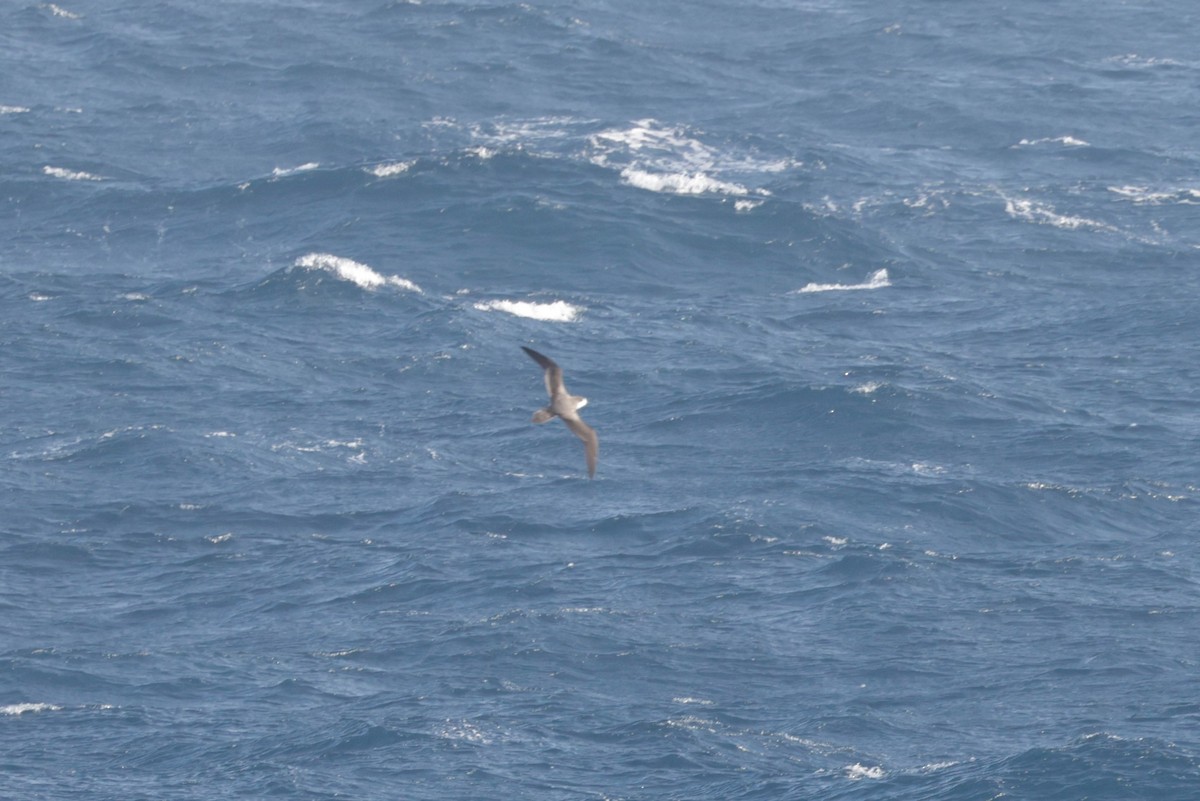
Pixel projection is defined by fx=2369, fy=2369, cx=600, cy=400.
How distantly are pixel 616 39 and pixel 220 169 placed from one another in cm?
3738

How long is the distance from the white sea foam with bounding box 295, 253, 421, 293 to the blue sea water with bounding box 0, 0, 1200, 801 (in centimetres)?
27

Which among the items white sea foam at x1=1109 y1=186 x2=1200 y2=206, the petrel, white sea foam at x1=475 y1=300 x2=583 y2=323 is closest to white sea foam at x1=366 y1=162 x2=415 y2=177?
white sea foam at x1=475 y1=300 x2=583 y2=323

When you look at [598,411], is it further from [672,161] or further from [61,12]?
[61,12]

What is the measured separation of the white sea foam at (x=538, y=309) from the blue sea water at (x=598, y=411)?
2.25 ft

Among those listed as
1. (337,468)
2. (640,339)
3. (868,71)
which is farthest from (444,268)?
(868,71)

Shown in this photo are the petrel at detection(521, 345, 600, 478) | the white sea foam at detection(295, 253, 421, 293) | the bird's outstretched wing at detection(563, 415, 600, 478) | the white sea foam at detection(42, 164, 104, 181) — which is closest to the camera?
the petrel at detection(521, 345, 600, 478)

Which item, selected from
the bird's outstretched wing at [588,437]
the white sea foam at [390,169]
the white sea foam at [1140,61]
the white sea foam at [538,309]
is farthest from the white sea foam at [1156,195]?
the bird's outstretched wing at [588,437]

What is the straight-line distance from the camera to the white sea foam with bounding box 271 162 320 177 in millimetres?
145625

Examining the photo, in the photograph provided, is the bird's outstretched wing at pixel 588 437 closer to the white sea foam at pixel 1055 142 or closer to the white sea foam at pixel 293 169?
the white sea foam at pixel 293 169

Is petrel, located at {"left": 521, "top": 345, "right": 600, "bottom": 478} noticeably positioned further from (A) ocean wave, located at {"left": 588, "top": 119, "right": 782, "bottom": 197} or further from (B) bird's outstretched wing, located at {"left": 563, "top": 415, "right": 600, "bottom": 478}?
(A) ocean wave, located at {"left": 588, "top": 119, "right": 782, "bottom": 197}

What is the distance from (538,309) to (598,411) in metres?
12.9

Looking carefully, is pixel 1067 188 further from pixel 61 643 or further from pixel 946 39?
pixel 61 643

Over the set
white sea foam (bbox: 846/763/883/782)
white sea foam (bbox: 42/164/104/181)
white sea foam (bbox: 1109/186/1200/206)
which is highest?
white sea foam (bbox: 1109/186/1200/206)

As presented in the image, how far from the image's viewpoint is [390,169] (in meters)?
144
